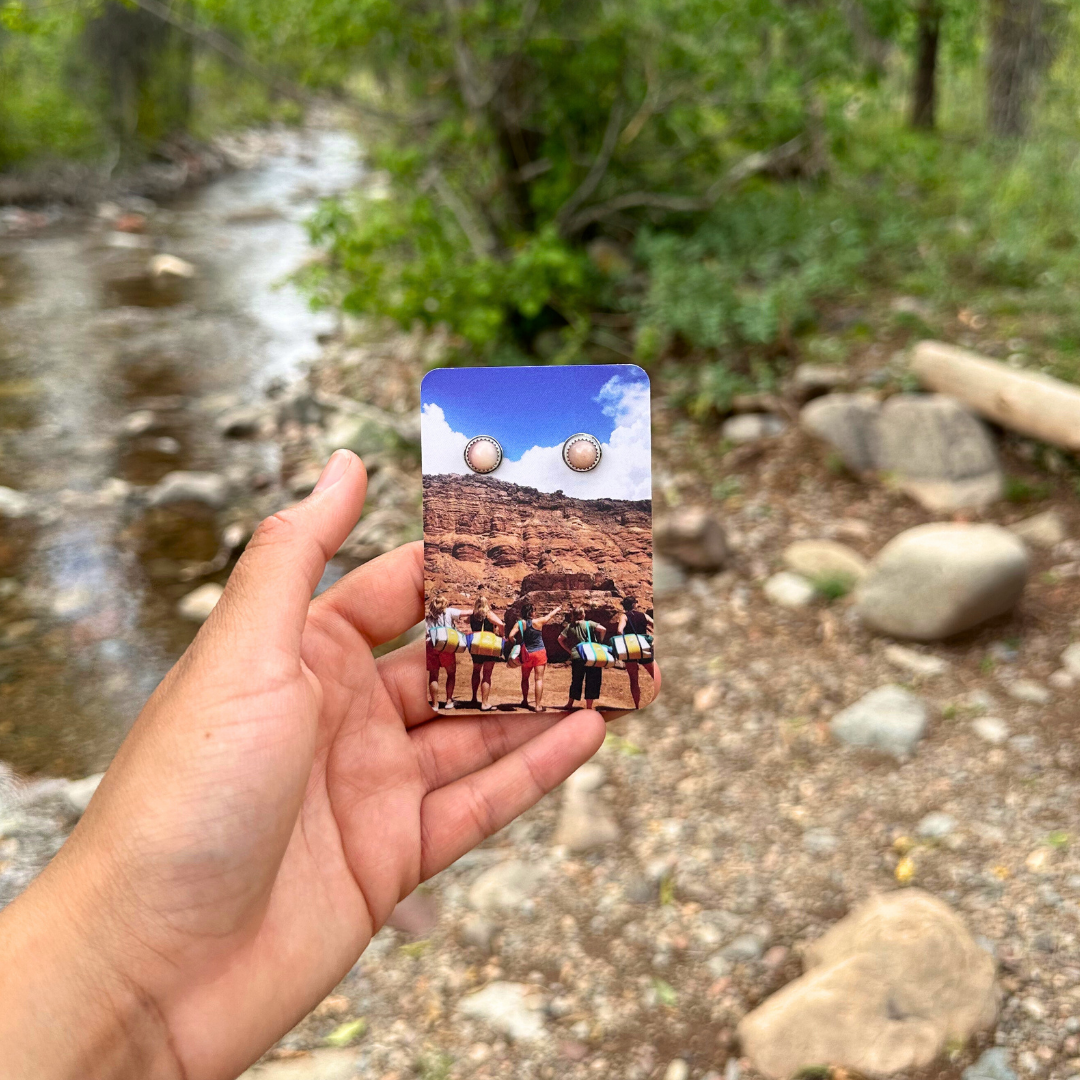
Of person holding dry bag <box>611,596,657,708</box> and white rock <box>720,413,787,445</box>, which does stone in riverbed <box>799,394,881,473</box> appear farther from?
person holding dry bag <box>611,596,657,708</box>

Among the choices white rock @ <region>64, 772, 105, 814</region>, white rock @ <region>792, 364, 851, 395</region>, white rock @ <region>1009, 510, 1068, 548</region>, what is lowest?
white rock @ <region>64, 772, 105, 814</region>

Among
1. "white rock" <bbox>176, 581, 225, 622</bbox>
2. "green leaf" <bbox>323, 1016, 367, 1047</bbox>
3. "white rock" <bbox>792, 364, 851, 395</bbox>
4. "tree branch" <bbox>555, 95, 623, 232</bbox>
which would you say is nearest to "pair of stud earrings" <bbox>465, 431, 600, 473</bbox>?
"green leaf" <bbox>323, 1016, 367, 1047</bbox>

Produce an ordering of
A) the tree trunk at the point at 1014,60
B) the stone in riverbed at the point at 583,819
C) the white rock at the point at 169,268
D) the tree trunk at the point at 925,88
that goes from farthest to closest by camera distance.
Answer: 1. the tree trunk at the point at 925,88
2. the white rock at the point at 169,268
3. the tree trunk at the point at 1014,60
4. the stone in riverbed at the point at 583,819

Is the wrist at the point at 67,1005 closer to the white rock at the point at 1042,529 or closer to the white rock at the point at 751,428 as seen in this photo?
the white rock at the point at 1042,529

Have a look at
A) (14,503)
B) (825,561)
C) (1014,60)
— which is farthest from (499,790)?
(1014,60)

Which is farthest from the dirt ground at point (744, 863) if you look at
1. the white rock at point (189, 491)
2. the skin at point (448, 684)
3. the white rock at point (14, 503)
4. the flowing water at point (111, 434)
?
the white rock at point (14, 503)

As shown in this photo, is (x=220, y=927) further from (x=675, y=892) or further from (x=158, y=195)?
(x=158, y=195)

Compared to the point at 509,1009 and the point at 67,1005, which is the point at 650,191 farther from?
the point at 67,1005
